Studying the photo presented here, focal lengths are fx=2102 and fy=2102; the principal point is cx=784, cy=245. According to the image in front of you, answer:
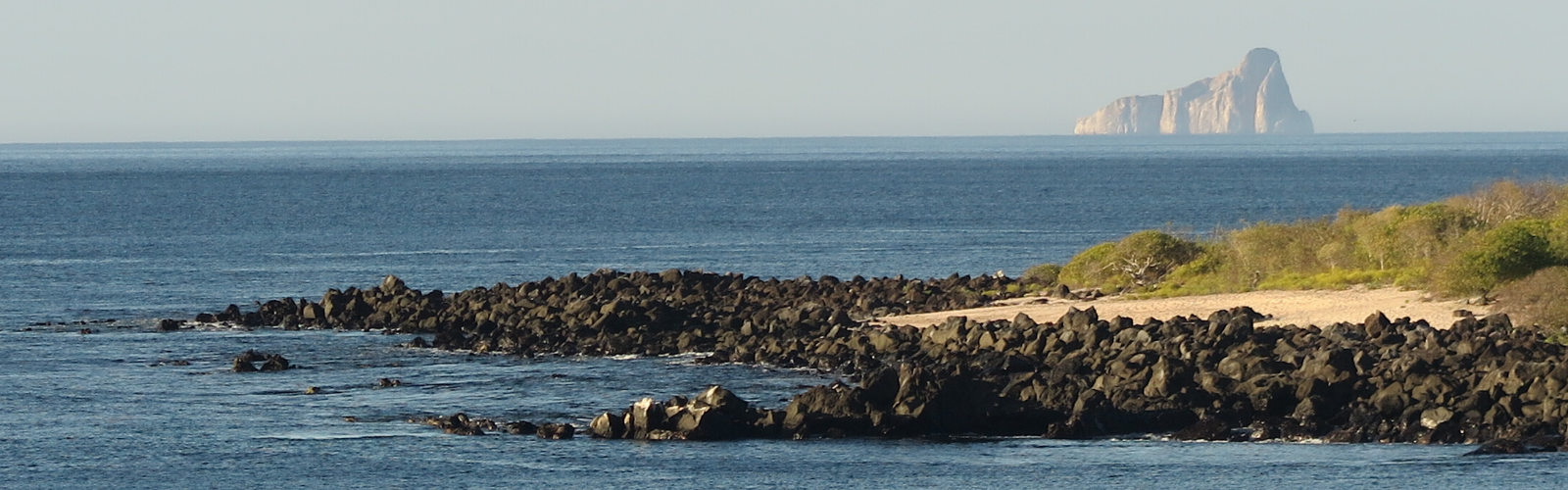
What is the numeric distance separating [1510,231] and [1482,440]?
48.2ft

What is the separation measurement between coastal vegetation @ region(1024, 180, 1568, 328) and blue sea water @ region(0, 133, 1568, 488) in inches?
520

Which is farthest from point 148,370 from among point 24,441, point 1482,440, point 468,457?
point 1482,440

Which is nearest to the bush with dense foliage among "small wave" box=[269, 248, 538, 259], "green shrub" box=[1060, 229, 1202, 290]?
"green shrub" box=[1060, 229, 1202, 290]

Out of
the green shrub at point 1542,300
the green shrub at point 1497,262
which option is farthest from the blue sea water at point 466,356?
the green shrub at point 1497,262

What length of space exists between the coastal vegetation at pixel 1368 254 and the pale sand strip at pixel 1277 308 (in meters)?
0.71

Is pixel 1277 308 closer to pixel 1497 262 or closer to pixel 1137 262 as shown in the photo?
pixel 1497 262

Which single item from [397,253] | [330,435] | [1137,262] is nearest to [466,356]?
[330,435]

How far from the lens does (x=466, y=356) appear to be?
42125mm

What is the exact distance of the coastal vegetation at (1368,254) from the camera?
41188 millimetres

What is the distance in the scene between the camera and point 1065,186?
152 meters

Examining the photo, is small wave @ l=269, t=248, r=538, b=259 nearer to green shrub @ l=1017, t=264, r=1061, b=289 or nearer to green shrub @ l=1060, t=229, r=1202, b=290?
green shrub @ l=1017, t=264, r=1061, b=289

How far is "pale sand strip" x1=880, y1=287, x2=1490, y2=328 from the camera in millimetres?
40750

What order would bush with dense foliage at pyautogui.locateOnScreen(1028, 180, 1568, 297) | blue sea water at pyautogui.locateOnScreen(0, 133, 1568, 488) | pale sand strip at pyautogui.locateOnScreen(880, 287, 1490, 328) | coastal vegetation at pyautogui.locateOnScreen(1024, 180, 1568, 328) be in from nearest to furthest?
blue sea water at pyautogui.locateOnScreen(0, 133, 1568, 488), pale sand strip at pyautogui.locateOnScreen(880, 287, 1490, 328), coastal vegetation at pyautogui.locateOnScreen(1024, 180, 1568, 328), bush with dense foliage at pyautogui.locateOnScreen(1028, 180, 1568, 297)

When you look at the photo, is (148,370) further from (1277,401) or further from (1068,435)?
(1277,401)
